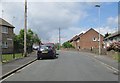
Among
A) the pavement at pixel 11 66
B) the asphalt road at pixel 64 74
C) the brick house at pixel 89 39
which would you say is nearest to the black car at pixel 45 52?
the pavement at pixel 11 66

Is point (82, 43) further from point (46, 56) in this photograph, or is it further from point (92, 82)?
point (92, 82)

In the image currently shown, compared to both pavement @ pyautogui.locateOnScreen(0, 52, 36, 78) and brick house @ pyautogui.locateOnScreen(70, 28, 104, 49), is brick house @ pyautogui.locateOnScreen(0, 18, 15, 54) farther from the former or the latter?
brick house @ pyautogui.locateOnScreen(70, 28, 104, 49)

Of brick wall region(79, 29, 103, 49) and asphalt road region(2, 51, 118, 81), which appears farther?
brick wall region(79, 29, 103, 49)

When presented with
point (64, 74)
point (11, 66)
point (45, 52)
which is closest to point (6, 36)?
point (45, 52)

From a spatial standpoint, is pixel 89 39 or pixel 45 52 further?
pixel 89 39

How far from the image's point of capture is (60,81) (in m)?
12.4

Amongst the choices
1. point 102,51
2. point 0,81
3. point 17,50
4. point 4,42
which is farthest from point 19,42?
point 0,81

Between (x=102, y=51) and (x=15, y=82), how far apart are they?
39.0 meters

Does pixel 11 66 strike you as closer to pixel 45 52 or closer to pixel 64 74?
pixel 64 74

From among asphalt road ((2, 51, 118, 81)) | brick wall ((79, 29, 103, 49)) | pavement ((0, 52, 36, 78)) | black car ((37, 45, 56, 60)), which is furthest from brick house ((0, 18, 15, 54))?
brick wall ((79, 29, 103, 49))

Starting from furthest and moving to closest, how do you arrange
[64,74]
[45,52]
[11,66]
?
1. [45,52]
2. [11,66]
3. [64,74]

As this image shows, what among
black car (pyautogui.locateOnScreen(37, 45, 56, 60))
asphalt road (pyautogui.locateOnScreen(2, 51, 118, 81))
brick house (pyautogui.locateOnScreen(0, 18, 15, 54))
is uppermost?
brick house (pyautogui.locateOnScreen(0, 18, 15, 54))

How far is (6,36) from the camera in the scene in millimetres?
54656

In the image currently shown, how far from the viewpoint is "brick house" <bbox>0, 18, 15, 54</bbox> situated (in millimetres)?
52719
